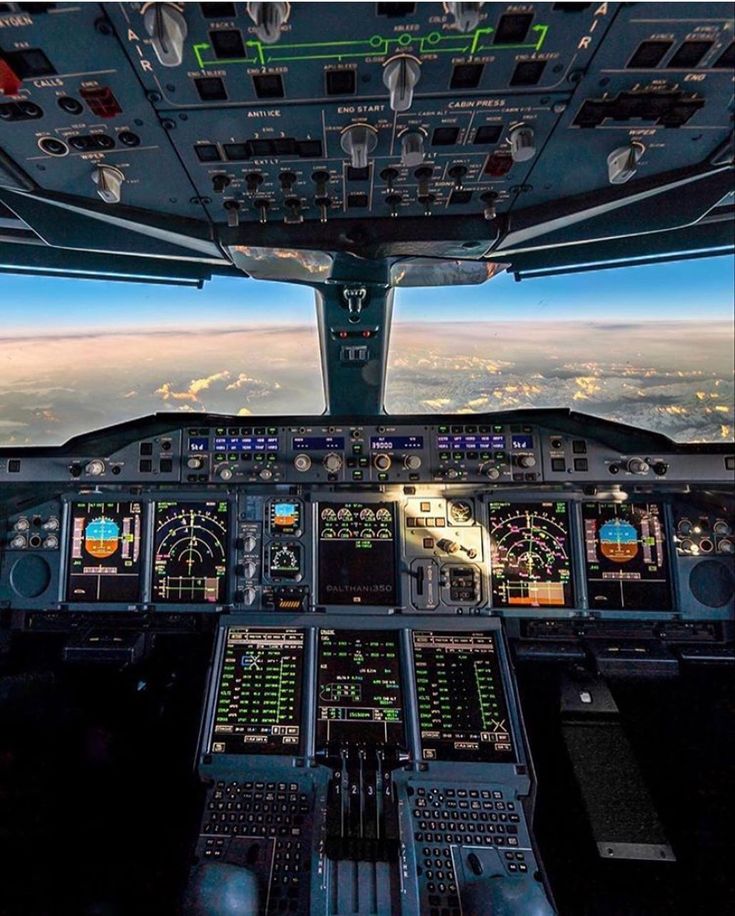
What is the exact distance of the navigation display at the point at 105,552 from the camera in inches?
123

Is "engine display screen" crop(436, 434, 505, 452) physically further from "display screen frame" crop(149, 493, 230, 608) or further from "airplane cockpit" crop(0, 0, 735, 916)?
"display screen frame" crop(149, 493, 230, 608)

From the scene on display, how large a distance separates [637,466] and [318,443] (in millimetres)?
1614

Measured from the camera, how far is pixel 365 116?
1.72m

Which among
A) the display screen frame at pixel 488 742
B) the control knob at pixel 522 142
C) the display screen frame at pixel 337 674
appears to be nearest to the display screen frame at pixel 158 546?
the display screen frame at pixel 337 674

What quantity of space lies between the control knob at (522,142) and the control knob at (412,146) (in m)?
0.28

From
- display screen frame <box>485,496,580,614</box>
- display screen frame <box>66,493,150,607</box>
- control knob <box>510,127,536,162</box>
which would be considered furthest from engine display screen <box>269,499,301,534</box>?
control knob <box>510,127,536,162</box>

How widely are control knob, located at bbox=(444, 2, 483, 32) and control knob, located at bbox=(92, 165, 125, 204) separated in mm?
1242

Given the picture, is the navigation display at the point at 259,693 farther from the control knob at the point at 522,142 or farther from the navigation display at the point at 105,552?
the control knob at the point at 522,142

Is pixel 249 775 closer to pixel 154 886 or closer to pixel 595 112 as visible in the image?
pixel 154 886

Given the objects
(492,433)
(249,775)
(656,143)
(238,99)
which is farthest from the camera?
(492,433)

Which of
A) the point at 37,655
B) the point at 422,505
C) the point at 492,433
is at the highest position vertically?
→ the point at 492,433

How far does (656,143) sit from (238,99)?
1.33 metres

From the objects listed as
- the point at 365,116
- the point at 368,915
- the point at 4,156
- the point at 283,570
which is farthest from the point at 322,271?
the point at 368,915

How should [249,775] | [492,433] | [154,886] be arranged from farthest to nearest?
[492,433]
[249,775]
[154,886]
